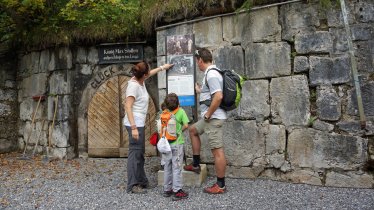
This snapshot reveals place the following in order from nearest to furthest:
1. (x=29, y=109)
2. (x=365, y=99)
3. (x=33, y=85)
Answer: (x=365, y=99) → (x=33, y=85) → (x=29, y=109)

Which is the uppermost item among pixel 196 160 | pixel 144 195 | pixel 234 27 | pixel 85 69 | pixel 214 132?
pixel 234 27

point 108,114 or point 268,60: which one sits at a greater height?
point 268,60

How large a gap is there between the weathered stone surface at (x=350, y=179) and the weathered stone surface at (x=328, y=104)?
693 mm

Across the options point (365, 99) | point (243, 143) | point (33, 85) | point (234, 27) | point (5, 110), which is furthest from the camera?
point (5, 110)

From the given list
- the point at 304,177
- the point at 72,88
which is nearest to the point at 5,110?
the point at 72,88

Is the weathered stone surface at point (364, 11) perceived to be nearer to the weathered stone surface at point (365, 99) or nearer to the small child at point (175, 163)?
the weathered stone surface at point (365, 99)

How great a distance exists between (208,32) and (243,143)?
1.67 metres

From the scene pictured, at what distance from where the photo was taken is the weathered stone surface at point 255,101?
4746 millimetres

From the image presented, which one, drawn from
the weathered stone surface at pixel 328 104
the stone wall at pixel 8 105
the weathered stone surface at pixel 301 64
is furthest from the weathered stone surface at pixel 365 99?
the stone wall at pixel 8 105

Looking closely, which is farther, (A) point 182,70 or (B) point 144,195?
(A) point 182,70

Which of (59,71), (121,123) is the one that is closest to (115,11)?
(59,71)

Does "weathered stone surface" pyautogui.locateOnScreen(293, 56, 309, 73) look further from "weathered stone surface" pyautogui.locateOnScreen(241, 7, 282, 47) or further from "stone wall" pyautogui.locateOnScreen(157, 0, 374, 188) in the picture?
"weathered stone surface" pyautogui.locateOnScreen(241, 7, 282, 47)

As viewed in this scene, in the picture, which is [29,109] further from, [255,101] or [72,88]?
[255,101]

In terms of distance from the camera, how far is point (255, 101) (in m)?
4.80
